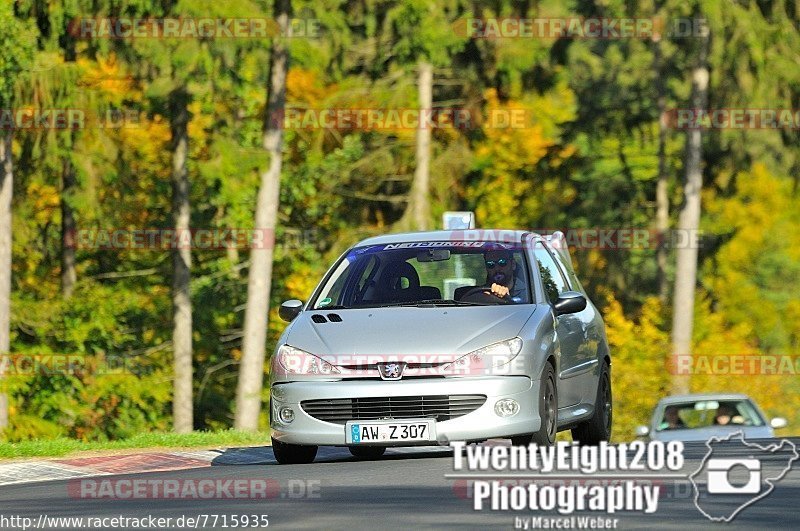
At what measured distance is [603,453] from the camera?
42.8 feet

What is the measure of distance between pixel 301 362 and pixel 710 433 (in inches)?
417

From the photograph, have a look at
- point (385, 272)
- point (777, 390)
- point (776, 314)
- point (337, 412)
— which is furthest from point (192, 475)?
point (776, 314)

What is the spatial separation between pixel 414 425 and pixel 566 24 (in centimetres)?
3273

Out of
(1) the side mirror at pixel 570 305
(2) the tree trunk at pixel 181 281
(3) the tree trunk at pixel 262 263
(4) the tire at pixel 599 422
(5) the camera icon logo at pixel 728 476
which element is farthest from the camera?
(2) the tree trunk at pixel 181 281

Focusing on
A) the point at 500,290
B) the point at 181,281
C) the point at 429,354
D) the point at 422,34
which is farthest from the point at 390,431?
the point at 181,281

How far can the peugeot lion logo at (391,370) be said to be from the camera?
12.6 metres

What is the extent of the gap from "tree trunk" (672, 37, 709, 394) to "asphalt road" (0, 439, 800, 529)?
960 inches

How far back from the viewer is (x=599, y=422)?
15.0 metres

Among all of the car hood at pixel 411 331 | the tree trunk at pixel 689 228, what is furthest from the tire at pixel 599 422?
the tree trunk at pixel 689 228

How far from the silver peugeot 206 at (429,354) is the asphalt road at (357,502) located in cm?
34

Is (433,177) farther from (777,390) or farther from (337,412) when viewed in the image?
(337,412)

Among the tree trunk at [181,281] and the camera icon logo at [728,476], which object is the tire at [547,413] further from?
the tree trunk at [181,281]

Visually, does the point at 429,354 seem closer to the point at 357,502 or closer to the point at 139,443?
the point at 357,502
